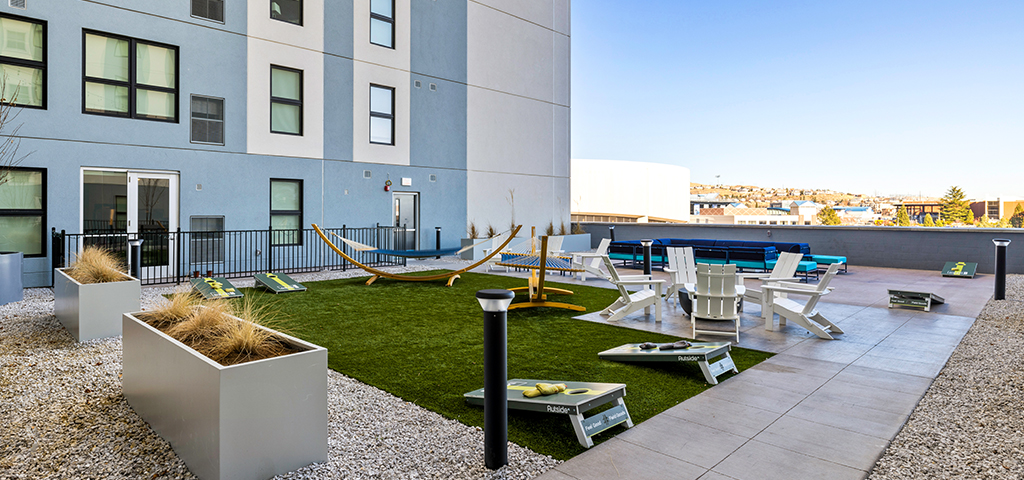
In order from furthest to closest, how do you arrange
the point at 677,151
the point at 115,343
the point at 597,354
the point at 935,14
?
the point at 677,151 < the point at 935,14 < the point at 115,343 < the point at 597,354

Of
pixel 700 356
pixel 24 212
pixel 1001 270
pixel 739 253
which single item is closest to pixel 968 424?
pixel 700 356

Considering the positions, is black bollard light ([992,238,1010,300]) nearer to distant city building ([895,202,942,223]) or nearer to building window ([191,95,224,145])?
distant city building ([895,202,942,223])

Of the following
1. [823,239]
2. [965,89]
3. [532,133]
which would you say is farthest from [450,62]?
[965,89]

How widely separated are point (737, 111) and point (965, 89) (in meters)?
20.3

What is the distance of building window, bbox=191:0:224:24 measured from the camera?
1116cm

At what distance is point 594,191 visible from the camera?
4522 cm

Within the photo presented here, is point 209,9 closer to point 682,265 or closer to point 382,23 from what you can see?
point 382,23

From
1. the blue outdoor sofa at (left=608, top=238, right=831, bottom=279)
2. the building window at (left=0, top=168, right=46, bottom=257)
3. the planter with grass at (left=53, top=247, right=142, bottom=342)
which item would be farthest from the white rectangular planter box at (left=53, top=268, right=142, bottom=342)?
the blue outdoor sofa at (left=608, top=238, right=831, bottom=279)

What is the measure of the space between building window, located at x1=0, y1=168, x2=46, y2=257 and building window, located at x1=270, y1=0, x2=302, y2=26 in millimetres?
5747

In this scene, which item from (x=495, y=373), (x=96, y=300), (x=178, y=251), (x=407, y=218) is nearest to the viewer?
(x=495, y=373)

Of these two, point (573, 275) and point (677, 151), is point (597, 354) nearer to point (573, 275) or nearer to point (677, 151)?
point (573, 275)

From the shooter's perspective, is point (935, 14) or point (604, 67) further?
point (604, 67)

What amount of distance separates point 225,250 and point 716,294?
10114 mm

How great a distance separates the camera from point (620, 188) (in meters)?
45.5
